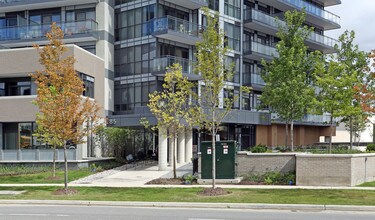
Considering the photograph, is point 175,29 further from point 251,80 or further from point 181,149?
point 251,80

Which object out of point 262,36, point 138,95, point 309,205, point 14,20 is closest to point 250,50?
point 262,36

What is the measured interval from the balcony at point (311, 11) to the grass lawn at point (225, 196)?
1140 inches

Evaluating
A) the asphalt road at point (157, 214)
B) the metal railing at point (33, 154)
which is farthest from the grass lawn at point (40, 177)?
the asphalt road at point (157, 214)

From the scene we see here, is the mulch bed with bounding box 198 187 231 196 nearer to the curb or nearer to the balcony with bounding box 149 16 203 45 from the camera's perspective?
the curb

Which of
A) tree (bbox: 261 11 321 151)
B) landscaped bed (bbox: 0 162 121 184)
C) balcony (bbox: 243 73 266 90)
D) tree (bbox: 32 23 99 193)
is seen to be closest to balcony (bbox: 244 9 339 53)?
balcony (bbox: 243 73 266 90)

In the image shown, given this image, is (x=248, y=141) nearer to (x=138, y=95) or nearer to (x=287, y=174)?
(x=138, y=95)

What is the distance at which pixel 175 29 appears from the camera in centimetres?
3278

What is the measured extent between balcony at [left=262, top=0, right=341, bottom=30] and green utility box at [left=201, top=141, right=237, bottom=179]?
2627 centimetres

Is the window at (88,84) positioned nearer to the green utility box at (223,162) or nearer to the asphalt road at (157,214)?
the green utility box at (223,162)

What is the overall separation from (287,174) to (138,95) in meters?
17.8

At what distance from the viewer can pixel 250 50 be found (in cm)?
3988

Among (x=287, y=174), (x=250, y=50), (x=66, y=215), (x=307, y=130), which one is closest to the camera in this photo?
(x=66, y=215)

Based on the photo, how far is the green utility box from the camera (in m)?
19.0

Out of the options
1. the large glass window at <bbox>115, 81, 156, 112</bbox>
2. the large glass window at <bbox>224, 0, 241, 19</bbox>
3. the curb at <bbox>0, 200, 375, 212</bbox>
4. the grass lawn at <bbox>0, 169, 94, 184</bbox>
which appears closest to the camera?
the curb at <bbox>0, 200, 375, 212</bbox>
